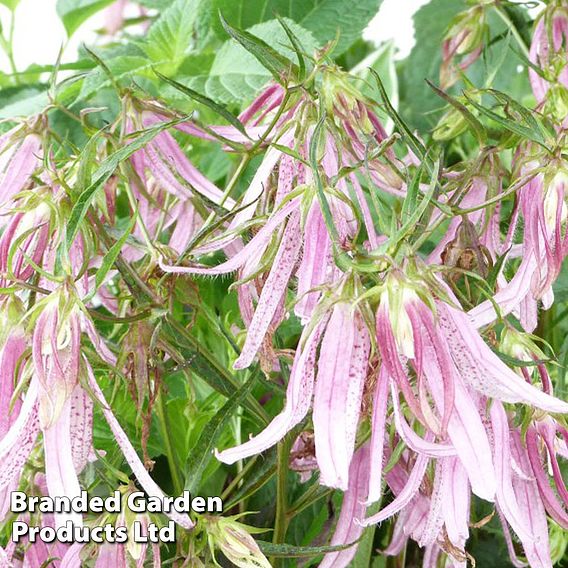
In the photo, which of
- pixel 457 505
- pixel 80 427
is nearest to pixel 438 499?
pixel 457 505

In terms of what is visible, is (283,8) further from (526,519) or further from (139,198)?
(526,519)

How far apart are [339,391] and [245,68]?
229mm

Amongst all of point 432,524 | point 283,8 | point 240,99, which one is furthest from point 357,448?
point 283,8

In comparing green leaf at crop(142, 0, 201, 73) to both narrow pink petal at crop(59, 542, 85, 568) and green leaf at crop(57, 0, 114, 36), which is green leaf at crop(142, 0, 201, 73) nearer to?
green leaf at crop(57, 0, 114, 36)

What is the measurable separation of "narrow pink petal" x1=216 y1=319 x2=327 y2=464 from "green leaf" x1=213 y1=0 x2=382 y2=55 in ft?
0.89

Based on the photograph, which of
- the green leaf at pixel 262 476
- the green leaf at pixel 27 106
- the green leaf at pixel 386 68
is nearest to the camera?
the green leaf at pixel 262 476

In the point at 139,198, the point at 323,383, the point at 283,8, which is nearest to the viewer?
the point at 323,383

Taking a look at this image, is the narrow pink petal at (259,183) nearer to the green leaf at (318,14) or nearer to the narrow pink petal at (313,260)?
the narrow pink petal at (313,260)

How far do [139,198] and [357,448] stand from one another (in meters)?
0.13

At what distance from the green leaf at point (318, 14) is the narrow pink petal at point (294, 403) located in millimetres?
273

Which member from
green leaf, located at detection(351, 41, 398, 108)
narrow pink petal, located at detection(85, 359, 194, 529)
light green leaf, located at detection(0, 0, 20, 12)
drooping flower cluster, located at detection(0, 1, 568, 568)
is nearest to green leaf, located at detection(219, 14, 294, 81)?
drooping flower cluster, located at detection(0, 1, 568, 568)

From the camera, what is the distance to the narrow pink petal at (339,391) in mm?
249

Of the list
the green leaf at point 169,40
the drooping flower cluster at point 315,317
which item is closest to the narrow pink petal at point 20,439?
the drooping flower cluster at point 315,317

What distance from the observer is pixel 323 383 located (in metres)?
0.26
